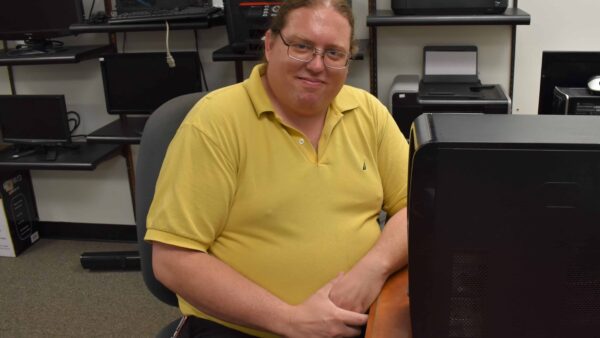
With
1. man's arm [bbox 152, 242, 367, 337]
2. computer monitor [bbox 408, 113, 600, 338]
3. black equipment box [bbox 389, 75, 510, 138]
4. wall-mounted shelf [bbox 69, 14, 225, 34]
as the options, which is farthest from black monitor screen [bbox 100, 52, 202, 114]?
computer monitor [bbox 408, 113, 600, 338]

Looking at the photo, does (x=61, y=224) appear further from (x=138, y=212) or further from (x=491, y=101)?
(x=491, y=101)

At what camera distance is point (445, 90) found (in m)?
2.42

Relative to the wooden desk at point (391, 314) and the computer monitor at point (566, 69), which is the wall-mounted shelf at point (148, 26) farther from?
the wooden desk at point (391, 314)

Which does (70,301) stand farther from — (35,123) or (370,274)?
(370,274)

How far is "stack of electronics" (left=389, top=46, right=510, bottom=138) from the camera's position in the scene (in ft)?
7.50

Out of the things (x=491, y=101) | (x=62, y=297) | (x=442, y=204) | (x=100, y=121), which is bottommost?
(x=62, y=297)

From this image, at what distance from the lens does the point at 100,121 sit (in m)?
3.15

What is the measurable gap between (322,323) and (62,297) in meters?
2.01

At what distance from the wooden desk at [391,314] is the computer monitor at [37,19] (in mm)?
2289

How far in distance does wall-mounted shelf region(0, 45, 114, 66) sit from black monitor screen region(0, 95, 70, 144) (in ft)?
0.75

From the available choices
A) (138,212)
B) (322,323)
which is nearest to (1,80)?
(138,212)

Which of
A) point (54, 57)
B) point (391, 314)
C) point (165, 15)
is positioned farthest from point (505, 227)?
point (54, 57)

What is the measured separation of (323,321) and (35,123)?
242 cm

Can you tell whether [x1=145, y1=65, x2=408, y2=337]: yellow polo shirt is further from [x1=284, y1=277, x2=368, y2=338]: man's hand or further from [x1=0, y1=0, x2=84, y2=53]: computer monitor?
[x1=0, y1=0, x2=84, y2=53]: computer monitor
